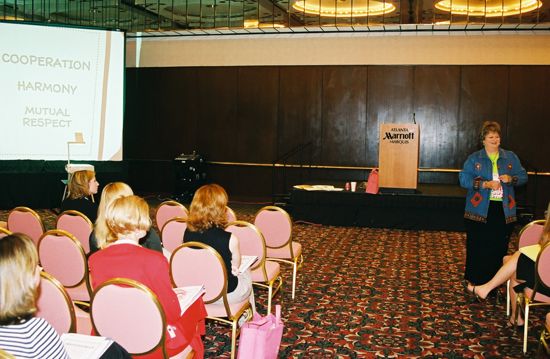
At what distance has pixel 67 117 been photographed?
1061 cm

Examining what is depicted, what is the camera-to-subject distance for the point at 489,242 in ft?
18.3

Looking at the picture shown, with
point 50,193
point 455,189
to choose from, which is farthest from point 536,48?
point 50,193

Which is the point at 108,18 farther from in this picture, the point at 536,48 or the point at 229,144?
the point at 536,48

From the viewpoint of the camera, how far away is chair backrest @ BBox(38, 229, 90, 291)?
3.99 meters

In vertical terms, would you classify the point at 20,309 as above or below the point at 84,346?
above

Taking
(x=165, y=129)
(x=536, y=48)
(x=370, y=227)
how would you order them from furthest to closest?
(x=165, y=129) → (x=536, y=48) → (x=370, y=227)

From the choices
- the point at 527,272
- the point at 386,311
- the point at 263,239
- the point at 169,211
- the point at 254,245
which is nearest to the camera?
the point at 527,272

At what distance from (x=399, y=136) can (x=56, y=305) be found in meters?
7.40

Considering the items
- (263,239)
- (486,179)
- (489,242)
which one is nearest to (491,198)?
(486,179)

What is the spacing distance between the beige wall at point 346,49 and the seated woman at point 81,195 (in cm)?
854

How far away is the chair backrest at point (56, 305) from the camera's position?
2.71 meters

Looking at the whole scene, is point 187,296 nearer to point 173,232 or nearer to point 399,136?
point 173,232

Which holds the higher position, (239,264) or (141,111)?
(141,111)

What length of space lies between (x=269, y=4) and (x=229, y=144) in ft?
11.5
